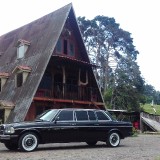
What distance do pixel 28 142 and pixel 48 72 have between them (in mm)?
18079

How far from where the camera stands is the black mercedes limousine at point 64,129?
14078 mm

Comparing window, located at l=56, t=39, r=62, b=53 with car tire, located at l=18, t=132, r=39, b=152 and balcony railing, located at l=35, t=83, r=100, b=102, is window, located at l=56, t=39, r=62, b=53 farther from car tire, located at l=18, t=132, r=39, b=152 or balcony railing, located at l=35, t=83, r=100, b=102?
car tire, located at l=18, t=132, r=39, b=152

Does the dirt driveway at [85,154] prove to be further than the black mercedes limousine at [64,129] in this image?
No

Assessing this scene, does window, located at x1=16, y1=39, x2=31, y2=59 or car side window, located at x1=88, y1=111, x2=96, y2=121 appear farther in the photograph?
window, located at x1=16, y1=39, x2=31, y2=59

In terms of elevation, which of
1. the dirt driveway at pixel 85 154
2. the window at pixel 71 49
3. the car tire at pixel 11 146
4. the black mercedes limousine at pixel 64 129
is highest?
the window at pixel 71 49

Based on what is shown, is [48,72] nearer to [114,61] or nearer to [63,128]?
[63,128]

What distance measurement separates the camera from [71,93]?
104ft

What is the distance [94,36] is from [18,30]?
19008mm

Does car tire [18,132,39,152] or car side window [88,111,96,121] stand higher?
car side window [88,111,96,121]

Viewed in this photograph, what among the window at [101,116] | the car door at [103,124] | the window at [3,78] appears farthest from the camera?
the window at [3,78]

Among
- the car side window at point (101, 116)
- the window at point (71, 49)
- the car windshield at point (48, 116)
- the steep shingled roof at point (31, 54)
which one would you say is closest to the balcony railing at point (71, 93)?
the steep shingled roof at point (31, 54)

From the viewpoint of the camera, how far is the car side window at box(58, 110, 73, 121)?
15.5 metres

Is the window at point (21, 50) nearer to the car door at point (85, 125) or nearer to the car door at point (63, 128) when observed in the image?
the car door at point (85, 125)

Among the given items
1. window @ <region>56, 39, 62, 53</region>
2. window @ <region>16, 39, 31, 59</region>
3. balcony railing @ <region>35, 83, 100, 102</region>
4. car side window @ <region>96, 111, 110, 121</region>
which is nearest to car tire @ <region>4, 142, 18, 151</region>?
car side window @ <region>96, 111, 110, 121</region>
